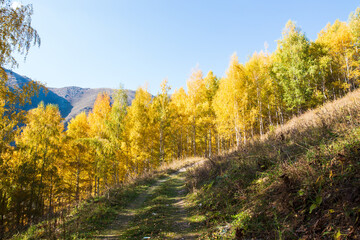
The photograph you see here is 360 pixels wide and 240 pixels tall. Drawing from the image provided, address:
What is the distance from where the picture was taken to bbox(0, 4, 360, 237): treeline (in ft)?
47.2

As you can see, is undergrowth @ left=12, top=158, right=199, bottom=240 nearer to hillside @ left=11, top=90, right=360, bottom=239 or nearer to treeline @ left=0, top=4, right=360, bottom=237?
hillside @ left=11, top=90, right=360, bottom=239

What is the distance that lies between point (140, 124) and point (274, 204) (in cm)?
1750

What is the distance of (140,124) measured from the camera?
1998 cm

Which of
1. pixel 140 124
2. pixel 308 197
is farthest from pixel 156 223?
pixel 140 124

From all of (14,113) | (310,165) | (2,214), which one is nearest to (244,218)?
(310,165)

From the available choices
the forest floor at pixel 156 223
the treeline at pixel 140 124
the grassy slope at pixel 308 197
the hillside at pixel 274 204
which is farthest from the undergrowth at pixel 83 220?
the grassy slope at pixel 308 197

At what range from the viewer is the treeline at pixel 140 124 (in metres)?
14.4

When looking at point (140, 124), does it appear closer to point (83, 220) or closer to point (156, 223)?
point (83, 220)

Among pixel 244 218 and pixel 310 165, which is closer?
pixel 310 165

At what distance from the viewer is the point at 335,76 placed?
1125 inches

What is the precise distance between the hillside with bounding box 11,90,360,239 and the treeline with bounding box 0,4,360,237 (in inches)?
217

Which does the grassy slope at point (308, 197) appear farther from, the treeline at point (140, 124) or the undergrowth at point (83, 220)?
the treeline at point (140, 124)

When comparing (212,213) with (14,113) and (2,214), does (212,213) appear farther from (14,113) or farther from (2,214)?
(2,214)

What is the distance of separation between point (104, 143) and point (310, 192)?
12.9m
